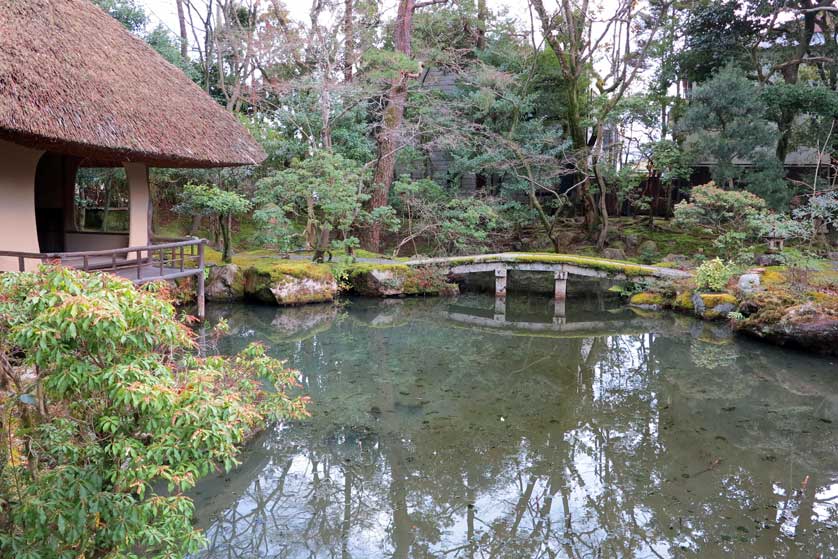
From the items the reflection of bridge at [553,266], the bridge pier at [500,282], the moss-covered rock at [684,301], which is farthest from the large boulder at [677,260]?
the bridge pier at [500,282]

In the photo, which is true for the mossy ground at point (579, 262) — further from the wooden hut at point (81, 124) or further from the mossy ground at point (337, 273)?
the wooden hut at point (81, 124)

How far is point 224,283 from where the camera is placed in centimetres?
1316

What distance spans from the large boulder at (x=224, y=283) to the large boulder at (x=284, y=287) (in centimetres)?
16

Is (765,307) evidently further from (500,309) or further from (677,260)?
(500,309)

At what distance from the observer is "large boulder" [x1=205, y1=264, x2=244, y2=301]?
1316 centimetres

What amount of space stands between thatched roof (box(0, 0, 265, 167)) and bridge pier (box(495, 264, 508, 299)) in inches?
270

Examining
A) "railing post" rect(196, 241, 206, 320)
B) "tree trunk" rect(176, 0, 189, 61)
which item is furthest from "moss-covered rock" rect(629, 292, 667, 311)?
"tree trunk" rect(176, 0, 189, 61)

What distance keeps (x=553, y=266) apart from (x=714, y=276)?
3.58m

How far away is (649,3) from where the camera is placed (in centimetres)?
1722

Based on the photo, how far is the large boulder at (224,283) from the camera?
13.2m

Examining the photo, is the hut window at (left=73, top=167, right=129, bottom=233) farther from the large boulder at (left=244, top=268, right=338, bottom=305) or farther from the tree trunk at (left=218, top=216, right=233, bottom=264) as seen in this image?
the large boulder at (left=244, top=268, right=338, bottom=305)

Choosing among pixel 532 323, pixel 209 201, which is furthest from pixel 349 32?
pixel 532 323

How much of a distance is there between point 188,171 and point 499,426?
10123mm

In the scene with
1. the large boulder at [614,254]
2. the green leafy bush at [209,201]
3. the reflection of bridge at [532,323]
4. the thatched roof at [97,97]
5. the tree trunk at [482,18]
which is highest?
the tree trunk at [482,18]
